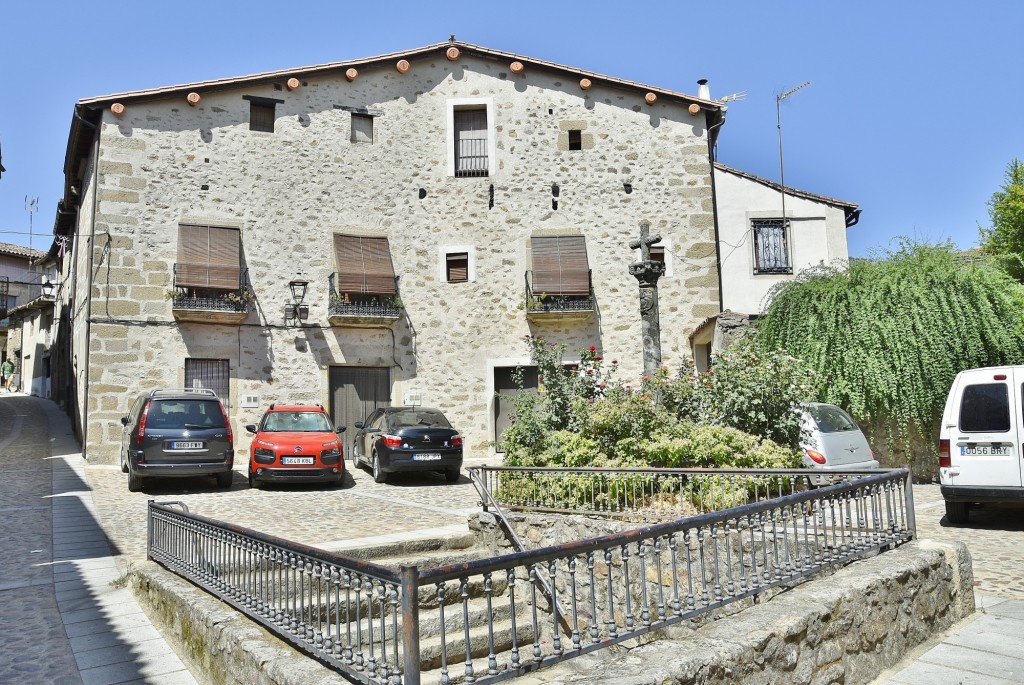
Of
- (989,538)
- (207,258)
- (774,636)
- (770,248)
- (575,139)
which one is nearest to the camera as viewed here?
(774,636)

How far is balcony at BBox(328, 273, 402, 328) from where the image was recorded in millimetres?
16703

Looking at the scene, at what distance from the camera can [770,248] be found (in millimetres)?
21016

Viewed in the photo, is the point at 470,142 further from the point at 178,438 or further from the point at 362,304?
the point at 178,438

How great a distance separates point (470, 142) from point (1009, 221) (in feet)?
55.4

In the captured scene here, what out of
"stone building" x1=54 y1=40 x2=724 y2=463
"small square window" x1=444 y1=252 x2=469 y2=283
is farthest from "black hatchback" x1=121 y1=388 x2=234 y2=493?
"small square window" x1=444 y1=252 x2=469 y2=283

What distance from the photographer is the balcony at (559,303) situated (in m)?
17.4

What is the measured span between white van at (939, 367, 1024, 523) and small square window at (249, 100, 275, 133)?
14.9 meters

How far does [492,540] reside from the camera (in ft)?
28.3

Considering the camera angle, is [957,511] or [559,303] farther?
[559,303]

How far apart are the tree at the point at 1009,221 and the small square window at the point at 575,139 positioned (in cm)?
1352

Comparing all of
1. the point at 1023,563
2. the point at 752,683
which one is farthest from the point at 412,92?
the point at 752,683

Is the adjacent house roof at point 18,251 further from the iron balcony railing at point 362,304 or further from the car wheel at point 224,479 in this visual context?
the car wheel at point 224,479

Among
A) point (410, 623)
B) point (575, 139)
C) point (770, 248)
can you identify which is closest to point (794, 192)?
point (770, 248)

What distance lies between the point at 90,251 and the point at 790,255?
1745 centimetres
